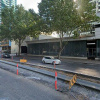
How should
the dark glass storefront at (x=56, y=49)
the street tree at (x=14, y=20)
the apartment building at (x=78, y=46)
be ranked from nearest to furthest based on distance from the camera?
the apartment building at (x=78, y=46) < the dark glass storefront at (x=56, y=49) < the street tree at (x=14, y=20)

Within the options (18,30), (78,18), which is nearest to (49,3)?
(78,18)

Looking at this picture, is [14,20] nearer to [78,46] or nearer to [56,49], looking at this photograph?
[56,49]

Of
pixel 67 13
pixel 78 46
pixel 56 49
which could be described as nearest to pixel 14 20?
pixel 56 49

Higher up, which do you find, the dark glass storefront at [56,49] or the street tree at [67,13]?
the street tree at [67,13]

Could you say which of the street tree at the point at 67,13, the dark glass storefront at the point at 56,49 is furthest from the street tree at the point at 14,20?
the street tree at the point at 67,13

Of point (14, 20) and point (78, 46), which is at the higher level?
point (14, 20)

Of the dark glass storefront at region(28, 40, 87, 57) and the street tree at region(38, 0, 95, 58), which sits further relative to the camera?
the dark glass storefront at region(28, 40, 87, 57)

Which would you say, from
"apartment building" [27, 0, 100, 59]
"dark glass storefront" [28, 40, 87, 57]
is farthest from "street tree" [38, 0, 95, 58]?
"dark glass storefront" [28, 40, 87, 57]

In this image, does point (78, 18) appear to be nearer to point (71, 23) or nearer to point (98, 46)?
point (71, 23)

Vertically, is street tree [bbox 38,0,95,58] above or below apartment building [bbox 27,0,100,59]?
above

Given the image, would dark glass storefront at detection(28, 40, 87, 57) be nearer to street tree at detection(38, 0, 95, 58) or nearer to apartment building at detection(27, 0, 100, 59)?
apartment building at detection(27, 0, 100, 59)

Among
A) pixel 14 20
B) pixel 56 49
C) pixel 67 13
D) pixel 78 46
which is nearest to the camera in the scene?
pixel 67 13

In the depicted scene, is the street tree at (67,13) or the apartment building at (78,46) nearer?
the street tree at (67,13)

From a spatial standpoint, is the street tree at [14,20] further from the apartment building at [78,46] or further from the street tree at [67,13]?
the street tree at [67,13]
